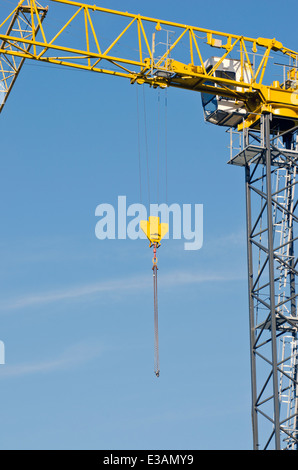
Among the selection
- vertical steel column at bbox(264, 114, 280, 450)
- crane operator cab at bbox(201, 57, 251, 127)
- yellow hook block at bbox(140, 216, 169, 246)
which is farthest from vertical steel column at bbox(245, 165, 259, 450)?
yellow hook block at bbox(140, 216, 169, 246)

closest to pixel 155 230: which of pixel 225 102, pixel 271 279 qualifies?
pixel 271 279

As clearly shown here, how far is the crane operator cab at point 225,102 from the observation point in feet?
211

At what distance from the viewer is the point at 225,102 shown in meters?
65.3

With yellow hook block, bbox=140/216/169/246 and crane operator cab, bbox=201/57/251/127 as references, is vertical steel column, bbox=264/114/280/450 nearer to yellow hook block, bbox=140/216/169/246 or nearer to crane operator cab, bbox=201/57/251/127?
crane operator cab, bbox=201/57/251/127

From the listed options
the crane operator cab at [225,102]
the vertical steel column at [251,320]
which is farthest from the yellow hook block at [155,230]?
the crane operator cab at [225,102]

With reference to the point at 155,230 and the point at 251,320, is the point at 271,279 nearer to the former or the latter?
the point at 251,320

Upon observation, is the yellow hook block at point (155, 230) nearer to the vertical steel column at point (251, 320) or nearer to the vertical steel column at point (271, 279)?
the vertical steel column at point (251, 320)

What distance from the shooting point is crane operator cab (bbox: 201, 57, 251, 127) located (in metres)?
64.2

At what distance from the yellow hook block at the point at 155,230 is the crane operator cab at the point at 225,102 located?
6557 mm

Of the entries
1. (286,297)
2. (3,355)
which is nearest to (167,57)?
A: (286,297)

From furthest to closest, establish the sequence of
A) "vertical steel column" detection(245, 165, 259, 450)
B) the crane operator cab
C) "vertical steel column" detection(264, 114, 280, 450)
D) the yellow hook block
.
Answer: the crane operator cab → the yellow hook block → "vertical steel column" detection(245, 165, 259, 450) → "vertical steel column" detection(264, 114, 280, 450)

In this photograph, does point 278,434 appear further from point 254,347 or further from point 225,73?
point 225,73

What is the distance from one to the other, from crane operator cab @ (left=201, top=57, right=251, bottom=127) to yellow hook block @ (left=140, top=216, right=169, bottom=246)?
6557mm

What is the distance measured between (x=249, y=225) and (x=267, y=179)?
289cm
